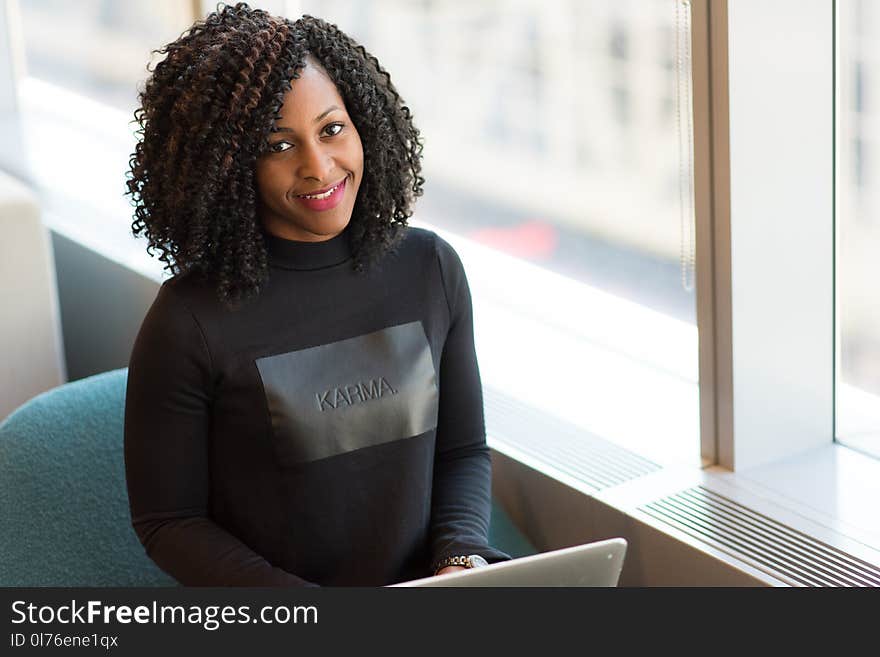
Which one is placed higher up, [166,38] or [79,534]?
[166,38]

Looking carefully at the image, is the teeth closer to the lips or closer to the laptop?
the lips

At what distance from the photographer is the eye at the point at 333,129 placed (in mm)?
1472

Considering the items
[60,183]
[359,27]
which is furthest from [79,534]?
[60,183]

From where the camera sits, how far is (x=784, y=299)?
5.87 ft

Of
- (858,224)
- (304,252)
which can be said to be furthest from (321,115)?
(858,224)

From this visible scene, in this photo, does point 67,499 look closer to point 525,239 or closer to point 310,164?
point 310,164

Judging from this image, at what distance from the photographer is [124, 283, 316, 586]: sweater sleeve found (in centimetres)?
145

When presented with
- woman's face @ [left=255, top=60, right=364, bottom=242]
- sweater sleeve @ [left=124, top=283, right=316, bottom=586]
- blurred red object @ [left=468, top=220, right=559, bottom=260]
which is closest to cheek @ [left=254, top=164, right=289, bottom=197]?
woman's face @ [left=255, top=60, right=364, bottom=242]

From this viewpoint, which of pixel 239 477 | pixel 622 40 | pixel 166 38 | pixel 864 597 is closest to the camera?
pixel 864 597

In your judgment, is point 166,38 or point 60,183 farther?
point 60,183

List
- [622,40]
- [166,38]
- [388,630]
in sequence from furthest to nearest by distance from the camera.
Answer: [166,38] < [622,40] < [388,630]

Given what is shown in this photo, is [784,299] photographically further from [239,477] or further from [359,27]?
[359,27]

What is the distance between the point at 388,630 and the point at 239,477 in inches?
17.7

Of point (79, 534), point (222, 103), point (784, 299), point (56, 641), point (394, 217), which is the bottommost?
point (79, 534)
